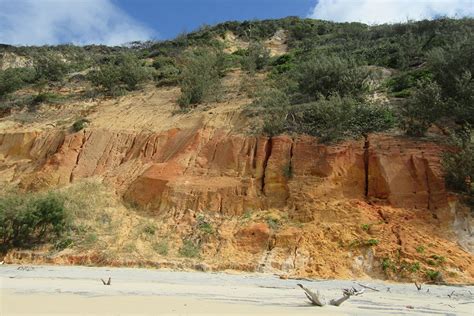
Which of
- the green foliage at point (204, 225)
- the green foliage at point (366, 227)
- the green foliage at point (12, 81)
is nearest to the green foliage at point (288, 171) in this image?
the green foliage at point (204, 225)

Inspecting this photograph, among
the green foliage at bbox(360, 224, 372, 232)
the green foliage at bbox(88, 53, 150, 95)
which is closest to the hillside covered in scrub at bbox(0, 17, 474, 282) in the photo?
the green foliage at bbox(360, 224, 372, 232)

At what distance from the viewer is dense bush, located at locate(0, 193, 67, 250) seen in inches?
688

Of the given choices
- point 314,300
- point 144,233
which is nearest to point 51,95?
point 144,233

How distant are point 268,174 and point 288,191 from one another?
119cm

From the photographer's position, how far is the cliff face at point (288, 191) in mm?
15555

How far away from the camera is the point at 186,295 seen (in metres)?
10.8

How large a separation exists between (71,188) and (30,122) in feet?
32.7

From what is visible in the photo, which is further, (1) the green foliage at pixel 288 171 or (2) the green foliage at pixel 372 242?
(1) the green foliage at pixel 288 171

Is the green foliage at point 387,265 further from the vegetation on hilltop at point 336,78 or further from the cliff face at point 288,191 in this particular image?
the vegetation on hilltop at point 336,78

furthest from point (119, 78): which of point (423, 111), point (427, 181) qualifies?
point (427, 181)

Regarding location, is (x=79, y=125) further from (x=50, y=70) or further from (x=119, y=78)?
(x=50, y=70)

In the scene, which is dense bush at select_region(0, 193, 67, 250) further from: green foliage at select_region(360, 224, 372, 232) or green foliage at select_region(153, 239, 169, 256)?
green foliage at select_region(360, 224, 372, 232)

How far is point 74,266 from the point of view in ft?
51.6

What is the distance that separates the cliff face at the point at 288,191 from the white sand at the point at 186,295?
1.60m
